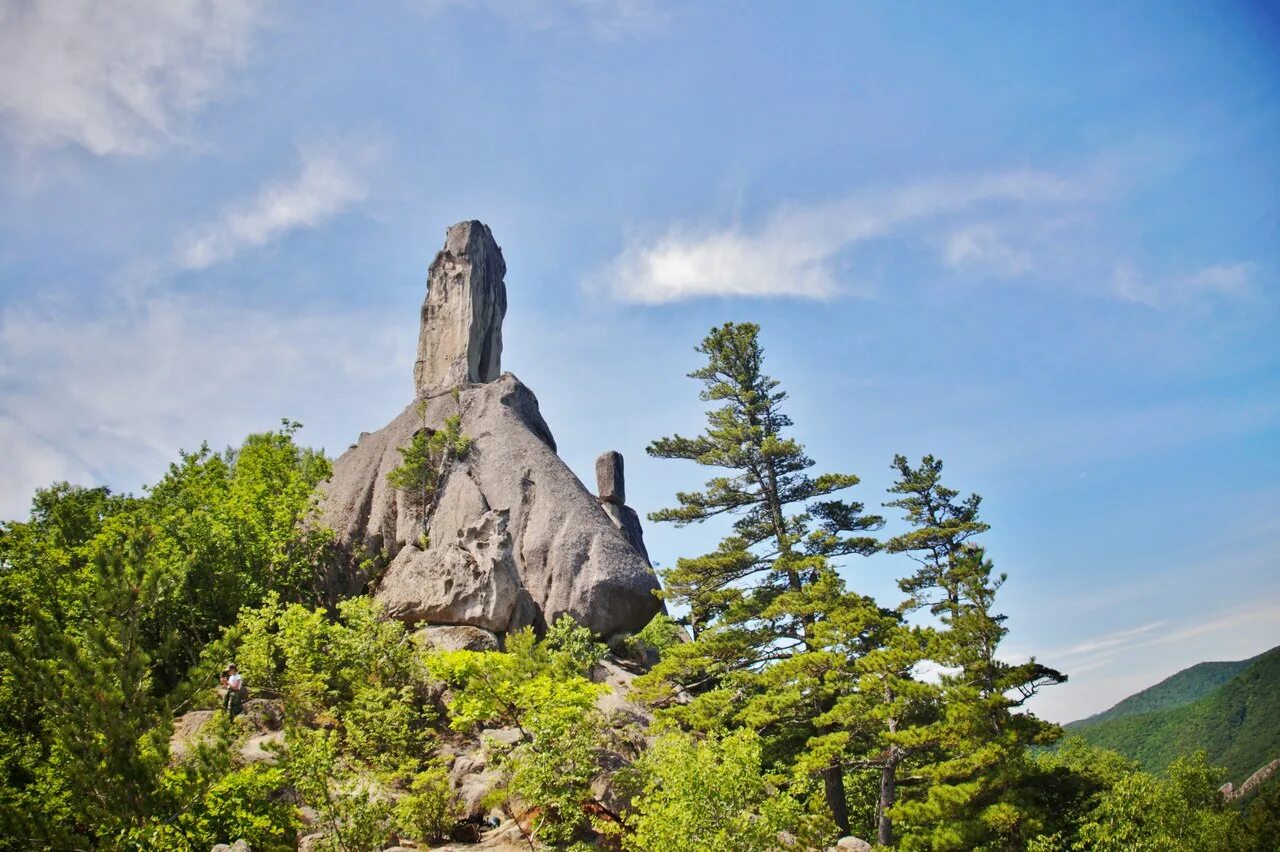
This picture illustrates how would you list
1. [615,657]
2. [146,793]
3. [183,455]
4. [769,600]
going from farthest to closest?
[183,455] < [615,657] < [769,600] < [146,793]

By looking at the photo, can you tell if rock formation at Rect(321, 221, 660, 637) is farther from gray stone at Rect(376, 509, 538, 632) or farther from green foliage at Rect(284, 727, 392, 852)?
green foliage at Rect(284, 727, 392, 852)

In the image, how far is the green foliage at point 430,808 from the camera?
14.5 meters

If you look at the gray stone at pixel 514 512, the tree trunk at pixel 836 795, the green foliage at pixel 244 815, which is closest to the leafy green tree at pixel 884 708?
the tree trunk at pixel 836 795

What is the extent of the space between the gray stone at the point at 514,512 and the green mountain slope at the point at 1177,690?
16668 centimetres

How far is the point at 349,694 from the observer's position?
66.9 feet

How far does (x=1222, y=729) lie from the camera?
10644cm

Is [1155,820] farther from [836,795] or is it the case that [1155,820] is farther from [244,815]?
[244,815]

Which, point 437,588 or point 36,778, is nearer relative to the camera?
point 36,778

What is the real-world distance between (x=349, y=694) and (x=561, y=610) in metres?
9.12

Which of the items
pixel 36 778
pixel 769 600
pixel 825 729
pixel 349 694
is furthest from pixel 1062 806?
pixel 36 778

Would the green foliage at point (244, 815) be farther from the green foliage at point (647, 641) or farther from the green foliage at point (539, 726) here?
the green foliage at point (647, 641)

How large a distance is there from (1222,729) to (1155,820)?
357 ft

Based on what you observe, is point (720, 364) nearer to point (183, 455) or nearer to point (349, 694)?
point (349, 694)

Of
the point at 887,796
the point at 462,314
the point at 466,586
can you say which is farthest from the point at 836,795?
the point at 462,314
